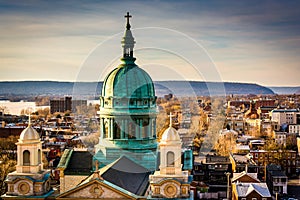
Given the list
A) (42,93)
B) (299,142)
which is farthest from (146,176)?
(42,93)

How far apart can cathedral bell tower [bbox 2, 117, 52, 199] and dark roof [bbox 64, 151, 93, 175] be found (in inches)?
237

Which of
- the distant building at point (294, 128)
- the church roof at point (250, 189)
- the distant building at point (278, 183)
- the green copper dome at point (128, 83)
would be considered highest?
the green copper dome at point (128, 83)

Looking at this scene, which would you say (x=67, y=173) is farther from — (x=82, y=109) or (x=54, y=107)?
(x=54, y=107)

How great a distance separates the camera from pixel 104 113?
38.5 metres

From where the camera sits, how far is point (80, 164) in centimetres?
3891

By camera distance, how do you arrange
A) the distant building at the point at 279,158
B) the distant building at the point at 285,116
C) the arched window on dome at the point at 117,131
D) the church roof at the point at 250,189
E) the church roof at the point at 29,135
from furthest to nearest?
the distant building at the point at 285,116, the distant building at the point at 279,158, the church roof at the point at 250,189, the arched window on dome at the point at 117,131, the church roof at the point at 29,135

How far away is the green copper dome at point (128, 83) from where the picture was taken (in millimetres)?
38250

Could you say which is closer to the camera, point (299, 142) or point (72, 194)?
point (72, 194)

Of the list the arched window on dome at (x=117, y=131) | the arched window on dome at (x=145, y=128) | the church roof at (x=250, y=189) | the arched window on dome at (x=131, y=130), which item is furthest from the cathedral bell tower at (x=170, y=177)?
the church roof at (x=250, y=189)

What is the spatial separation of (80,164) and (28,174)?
7756 millimetres

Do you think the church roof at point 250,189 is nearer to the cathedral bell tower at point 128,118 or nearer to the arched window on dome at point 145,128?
the cathedral bell tower at point 128,118

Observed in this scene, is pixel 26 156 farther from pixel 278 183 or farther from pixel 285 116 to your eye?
pixel 285 116

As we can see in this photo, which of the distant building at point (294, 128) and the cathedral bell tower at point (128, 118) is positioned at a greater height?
the cathedral bell tower at point (128, 118)

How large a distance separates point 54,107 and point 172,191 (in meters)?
160
